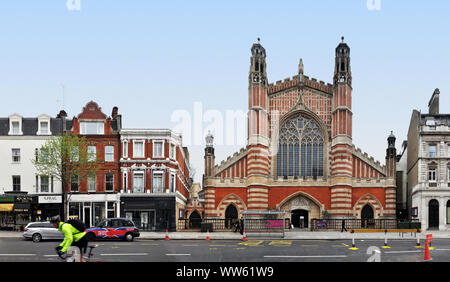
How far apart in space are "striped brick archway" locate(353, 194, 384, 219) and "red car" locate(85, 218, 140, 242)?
28.6m

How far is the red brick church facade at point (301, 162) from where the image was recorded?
2192 inches

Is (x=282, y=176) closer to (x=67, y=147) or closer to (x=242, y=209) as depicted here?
(x=242, y=209)

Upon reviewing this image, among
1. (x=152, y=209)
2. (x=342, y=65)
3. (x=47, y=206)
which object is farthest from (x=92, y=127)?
(x=342, y=65)

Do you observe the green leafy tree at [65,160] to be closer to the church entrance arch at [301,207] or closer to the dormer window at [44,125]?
the dormer window at [44,125]

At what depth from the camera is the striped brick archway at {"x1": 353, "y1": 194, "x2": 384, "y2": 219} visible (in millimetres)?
56188

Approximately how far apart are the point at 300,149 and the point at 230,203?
9646mm

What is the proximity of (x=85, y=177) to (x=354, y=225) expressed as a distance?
2772 centimetres

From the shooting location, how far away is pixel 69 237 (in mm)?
13156

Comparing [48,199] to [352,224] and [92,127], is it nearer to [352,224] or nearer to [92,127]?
[92,127]

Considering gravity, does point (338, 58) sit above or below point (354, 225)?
above
